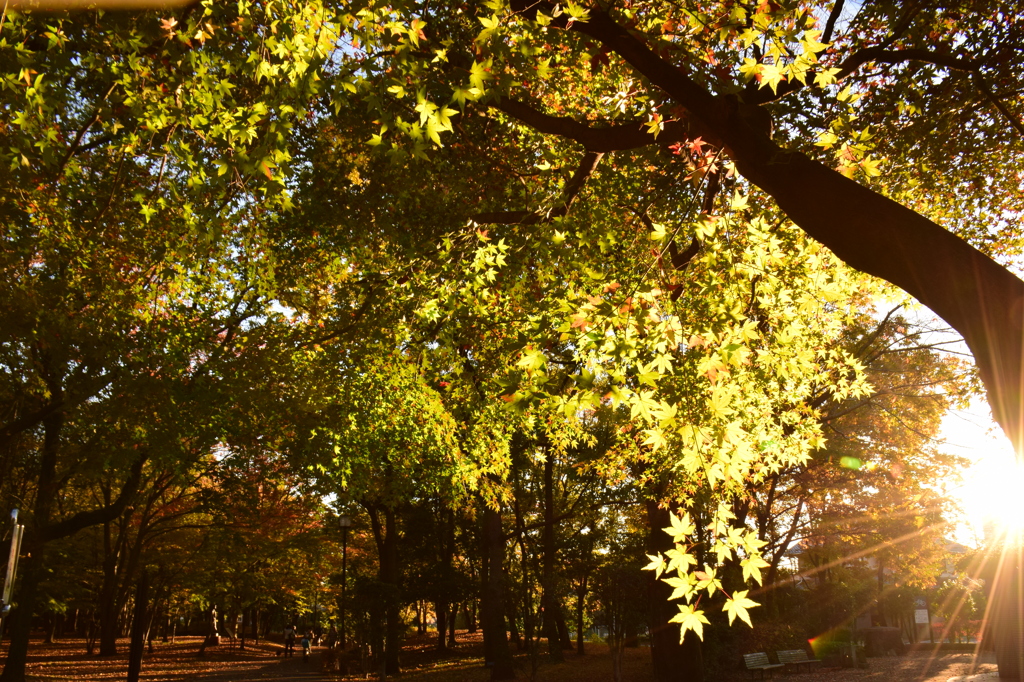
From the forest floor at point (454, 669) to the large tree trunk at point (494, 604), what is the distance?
680 mm

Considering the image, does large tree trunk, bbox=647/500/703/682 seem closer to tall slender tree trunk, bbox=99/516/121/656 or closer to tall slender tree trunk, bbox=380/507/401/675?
tall slender tree trunk, bbox=380/507/401/675

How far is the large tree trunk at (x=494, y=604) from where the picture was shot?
20.1 metres

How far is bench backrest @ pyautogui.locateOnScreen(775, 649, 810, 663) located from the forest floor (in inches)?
17.4

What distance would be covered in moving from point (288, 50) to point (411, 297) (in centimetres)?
442

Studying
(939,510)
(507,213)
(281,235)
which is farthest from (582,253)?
(939,510)

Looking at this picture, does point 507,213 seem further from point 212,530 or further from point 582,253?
point 212,530

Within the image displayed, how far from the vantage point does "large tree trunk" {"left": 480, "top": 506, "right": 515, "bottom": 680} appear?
20.1 m

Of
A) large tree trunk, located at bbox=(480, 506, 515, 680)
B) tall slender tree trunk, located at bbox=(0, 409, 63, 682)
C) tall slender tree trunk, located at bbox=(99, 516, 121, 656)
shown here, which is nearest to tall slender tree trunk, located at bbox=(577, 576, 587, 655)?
large tree trunk, located at bbox=(480, 506, 515, 680)

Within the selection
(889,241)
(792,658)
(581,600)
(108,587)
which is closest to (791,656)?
(792,658)

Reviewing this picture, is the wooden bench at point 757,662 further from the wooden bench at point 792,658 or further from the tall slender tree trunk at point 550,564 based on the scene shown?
the tall slender tree trunk at point 550,564

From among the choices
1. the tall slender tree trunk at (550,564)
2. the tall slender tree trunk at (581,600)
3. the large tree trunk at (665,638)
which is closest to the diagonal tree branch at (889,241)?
the large tree trunk at (665,638)

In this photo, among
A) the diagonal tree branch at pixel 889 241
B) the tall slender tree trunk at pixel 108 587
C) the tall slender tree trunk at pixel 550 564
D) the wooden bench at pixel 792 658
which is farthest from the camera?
the tall slender tree trunk at pixel 108 587

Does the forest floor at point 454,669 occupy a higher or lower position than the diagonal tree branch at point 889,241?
lower

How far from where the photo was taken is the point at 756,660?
1994 centimetres
